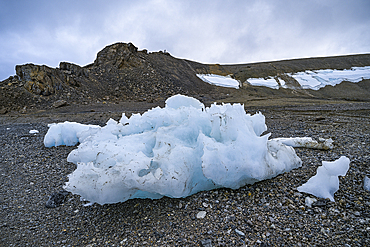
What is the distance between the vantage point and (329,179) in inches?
90.2

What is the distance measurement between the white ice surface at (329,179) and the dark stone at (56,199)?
10.4 feet

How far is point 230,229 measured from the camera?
6.52 feet

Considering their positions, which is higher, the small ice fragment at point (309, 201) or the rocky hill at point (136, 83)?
the rocky hill at point (136, 83)

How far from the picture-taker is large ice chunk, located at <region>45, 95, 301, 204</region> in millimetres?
2197

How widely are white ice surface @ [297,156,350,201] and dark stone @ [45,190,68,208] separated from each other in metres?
3.16

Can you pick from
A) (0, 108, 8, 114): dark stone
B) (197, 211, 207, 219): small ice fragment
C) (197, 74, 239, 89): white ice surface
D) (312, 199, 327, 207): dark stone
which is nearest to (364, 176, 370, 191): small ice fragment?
(312, 199, 327, 207): dark stone

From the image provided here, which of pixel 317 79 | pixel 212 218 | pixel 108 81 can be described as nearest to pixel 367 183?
pixel 212 218

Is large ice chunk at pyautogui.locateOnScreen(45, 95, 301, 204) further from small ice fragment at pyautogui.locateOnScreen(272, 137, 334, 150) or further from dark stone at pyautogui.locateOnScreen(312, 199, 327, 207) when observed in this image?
small ice fragment at pyautogui.locateOnScreen(272, 137, 334, 150)

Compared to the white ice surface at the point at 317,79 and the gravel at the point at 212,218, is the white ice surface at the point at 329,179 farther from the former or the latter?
the white ice surface at the point at 317,79

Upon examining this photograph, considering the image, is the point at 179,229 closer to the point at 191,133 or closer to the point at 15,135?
the point at 191,133

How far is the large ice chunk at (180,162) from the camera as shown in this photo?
7.21 ft

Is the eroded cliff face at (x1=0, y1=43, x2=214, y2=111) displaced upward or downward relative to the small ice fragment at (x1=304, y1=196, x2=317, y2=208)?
upward

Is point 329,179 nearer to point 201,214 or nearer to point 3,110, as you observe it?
point 201,214

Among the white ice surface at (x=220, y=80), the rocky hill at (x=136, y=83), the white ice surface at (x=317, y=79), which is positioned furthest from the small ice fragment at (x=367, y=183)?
the white ice surface at (x=317, y=79)
